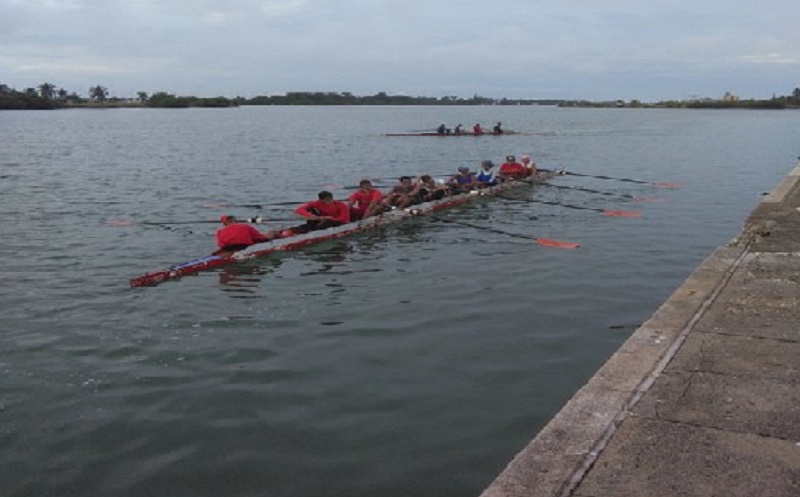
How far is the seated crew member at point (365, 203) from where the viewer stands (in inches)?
768

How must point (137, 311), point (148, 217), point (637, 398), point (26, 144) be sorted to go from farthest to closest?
point (26, 144), point (148, 217), point (137, 311), point (637, 398)

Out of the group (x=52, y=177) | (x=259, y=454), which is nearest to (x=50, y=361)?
(x=259, y=454)

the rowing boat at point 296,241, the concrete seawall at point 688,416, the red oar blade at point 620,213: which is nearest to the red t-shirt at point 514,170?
the rowing boat at point 296,241

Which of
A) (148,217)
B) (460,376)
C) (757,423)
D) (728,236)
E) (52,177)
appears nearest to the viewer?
(757,423)

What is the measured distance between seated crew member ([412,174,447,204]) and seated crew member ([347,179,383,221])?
7.34 feet

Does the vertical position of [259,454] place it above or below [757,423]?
below

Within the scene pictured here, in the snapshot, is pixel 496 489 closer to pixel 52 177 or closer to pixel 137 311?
pixel 137 311

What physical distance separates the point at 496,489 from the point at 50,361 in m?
7.04

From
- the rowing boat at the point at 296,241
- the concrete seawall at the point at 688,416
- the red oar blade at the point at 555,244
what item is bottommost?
the red oar blade at the point at 555,244

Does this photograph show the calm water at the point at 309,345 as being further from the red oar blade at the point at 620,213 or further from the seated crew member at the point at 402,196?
the seated crew member at the point at 402,196

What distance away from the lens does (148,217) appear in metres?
22.0

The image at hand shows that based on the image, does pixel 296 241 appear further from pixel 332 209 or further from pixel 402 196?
pixel 402 196

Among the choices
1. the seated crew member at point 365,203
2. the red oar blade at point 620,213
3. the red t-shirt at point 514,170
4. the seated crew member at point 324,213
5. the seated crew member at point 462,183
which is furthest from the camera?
the red t-shirt at point 514,170

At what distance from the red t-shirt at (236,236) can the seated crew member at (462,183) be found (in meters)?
10.7
